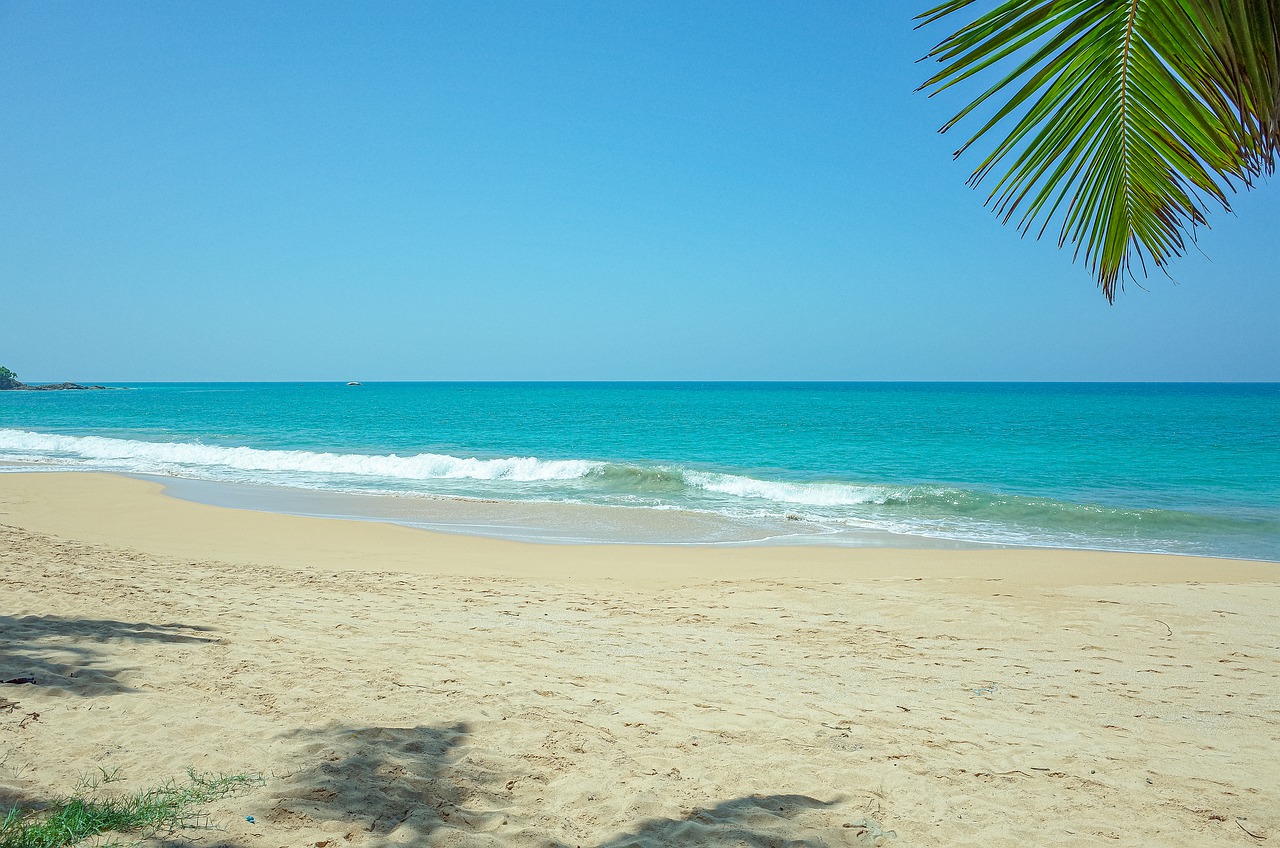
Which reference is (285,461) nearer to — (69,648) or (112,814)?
(69,648)

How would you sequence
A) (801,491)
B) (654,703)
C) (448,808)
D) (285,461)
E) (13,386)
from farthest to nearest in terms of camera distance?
(13,386)
(285,461)
(801,491)
(654,703)
(448,808)

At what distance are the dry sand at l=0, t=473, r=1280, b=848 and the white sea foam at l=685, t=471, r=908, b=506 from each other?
9.06 metres

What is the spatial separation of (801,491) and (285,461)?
62.0ft

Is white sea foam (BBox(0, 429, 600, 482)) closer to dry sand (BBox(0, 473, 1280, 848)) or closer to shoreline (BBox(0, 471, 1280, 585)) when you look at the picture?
shoreline (BBox(0, 471, 1280, 585))

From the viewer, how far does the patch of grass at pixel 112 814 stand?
10.7 feet

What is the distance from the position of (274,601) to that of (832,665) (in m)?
6.05

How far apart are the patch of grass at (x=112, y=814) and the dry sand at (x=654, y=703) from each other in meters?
0.12

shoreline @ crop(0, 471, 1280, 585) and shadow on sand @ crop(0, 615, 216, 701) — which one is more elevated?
shadow on sand @ crop(0, 615, 216, 701)

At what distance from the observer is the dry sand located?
397cm

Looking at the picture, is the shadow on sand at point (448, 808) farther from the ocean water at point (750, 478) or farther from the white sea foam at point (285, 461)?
the white sea foam at point (285, 461)

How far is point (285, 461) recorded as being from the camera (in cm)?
2822

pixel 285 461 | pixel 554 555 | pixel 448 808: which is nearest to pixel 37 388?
pixel 285 461

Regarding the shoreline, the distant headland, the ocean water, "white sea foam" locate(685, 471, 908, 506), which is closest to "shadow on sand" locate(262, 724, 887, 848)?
the shoreline

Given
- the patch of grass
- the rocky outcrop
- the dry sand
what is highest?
the rocky outcrop
